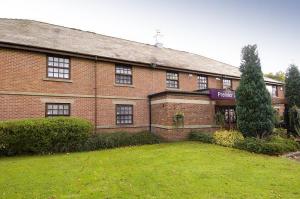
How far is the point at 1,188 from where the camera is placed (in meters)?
6.93

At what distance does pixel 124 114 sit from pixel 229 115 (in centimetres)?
950

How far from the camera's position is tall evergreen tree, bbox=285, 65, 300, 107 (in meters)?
19.5

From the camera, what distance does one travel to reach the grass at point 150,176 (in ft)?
21.5

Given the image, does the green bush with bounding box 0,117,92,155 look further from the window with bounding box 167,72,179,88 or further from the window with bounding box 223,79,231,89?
the window with bounding box 223,79,231,89

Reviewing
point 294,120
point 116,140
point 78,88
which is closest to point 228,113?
point 294,120

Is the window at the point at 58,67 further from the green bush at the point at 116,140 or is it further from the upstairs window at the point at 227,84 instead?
the upstairs window at the point at 227,84

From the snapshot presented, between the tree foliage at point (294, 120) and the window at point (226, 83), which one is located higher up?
the window at point (226, 83)

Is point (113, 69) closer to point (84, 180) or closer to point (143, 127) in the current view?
point (143, 127)

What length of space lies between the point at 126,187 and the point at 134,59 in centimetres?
1293

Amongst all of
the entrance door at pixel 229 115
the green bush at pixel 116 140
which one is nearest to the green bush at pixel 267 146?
the green bush at pixel 116 140

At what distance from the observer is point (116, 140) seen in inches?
593

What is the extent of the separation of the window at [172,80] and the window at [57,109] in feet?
28.7

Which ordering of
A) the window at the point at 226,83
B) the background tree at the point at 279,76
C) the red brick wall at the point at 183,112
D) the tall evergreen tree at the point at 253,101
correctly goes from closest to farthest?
1. the tall evergreen tree at the point at 253,101
2. the red brick wall at the point at 183,112
3. the window at the point at 226,83
4. the background tree at the point at 279,76

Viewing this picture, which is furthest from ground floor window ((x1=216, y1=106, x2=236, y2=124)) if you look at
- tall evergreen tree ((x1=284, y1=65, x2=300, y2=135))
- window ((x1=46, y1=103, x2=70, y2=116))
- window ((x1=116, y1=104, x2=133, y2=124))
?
window ((x1=46, y1=103, x2=70, y2=116))
